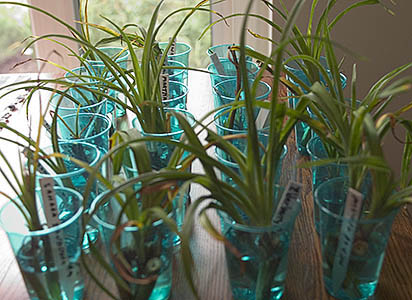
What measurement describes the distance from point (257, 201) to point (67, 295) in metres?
0.27

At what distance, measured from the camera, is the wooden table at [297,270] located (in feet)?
Result: 2.42

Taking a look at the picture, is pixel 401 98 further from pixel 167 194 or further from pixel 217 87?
pixel 167 194

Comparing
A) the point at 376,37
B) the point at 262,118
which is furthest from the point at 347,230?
the point at 376,37

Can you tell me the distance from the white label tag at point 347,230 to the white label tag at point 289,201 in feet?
0.20

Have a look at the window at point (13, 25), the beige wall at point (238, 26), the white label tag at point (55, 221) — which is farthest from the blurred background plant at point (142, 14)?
the white label tag at point (55, 221)

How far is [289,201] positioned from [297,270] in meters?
0.17

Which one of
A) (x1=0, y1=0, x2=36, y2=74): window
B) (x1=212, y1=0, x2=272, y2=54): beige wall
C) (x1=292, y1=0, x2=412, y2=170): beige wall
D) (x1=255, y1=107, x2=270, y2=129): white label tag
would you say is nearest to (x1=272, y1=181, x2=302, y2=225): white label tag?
(x1=255, y1=107, x2=270, y2=129): white label tag

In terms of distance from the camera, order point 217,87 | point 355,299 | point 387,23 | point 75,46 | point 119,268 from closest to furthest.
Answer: point 119,268 → point 355,299 → point 217,87 → point 387,23 → point 75,46

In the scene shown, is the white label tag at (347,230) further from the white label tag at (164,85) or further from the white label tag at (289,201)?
the white label tag at (164,85)

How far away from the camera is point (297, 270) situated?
77 centimetres

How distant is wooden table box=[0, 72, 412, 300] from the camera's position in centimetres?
74

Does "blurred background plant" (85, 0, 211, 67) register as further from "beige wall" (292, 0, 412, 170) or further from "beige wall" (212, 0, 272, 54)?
"beige wall" (292, 0, 412, 170)

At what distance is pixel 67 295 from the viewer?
2.28ft

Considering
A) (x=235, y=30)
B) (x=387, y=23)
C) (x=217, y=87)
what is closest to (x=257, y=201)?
(x=217, y=87)
